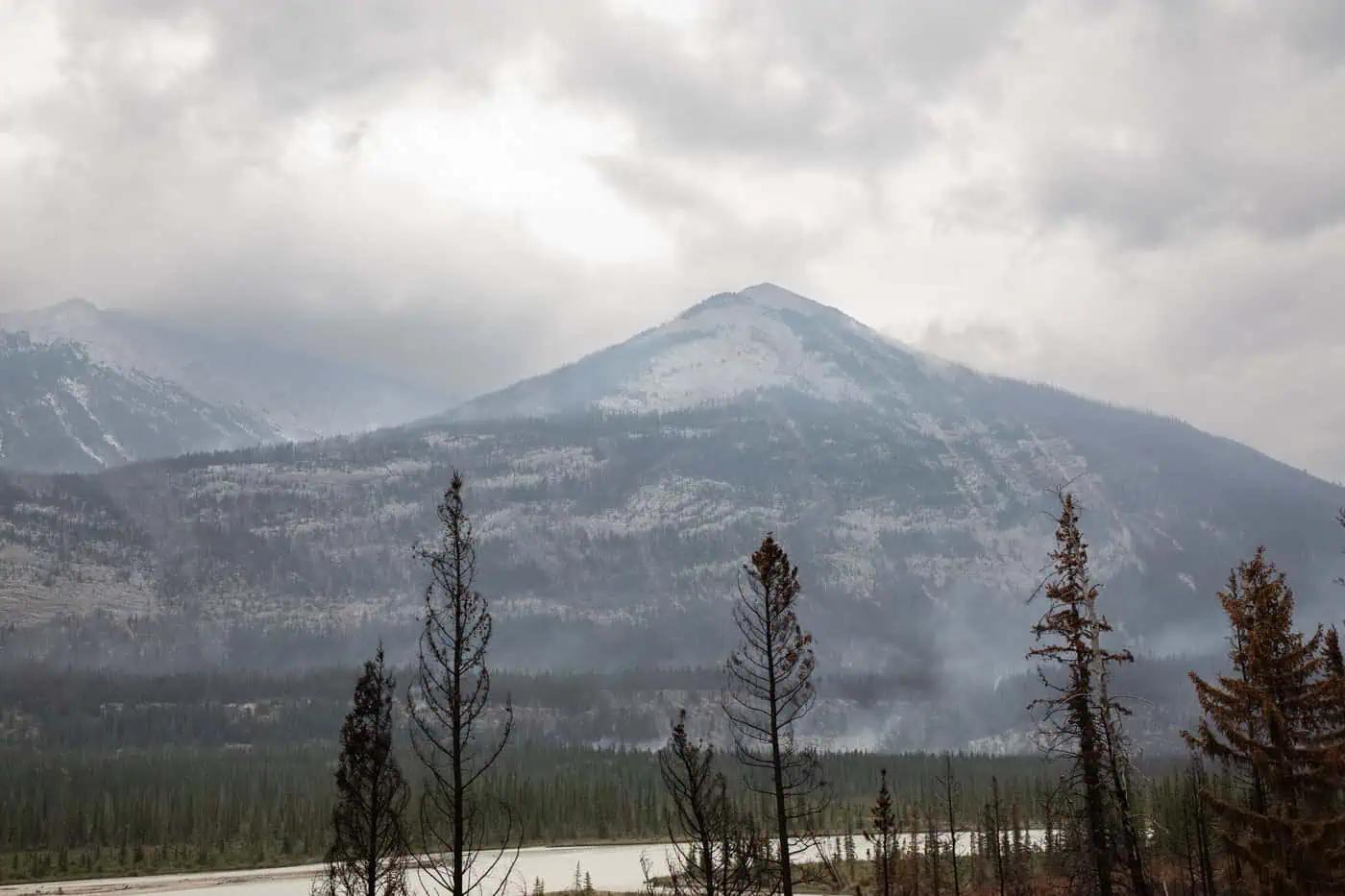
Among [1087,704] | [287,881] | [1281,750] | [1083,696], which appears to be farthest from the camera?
[287,881]

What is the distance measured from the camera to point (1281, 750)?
36.1 metres

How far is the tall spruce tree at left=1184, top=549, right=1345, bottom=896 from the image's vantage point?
3519cm

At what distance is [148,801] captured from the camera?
192 meters

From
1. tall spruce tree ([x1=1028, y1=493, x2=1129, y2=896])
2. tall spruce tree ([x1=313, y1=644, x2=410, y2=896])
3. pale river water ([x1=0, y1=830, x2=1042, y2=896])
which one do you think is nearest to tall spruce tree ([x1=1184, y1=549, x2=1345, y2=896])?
tall spruce tree ([x1=1028, y1=493, x2=1129, y2=896])

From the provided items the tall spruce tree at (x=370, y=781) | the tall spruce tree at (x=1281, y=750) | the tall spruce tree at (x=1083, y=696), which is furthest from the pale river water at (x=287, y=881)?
the tall spruce tree at (x=1281, y=750)

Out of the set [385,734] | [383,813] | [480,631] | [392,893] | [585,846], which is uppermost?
[480,631]

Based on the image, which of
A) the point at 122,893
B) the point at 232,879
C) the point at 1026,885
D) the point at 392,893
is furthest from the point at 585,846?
the point at 392,893

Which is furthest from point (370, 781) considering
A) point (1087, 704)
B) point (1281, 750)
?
point (1281, 750)

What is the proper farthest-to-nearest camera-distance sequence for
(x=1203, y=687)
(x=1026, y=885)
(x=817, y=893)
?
(x=817, y=893) → (x=1026, y=885) → (x=1203, y=687)

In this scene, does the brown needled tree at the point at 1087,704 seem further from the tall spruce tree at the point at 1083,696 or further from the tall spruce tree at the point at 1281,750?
the tall spruce tree at the point at 1281,750

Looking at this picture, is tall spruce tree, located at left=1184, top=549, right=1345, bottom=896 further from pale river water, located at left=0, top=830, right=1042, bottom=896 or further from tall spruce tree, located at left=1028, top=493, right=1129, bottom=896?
pale river water, located at left=0, top=830, right=1042, bottom=896

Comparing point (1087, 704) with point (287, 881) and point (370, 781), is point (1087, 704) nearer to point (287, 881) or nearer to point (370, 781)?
point (370, 781)

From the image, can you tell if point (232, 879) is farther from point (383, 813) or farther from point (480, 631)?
point (480, 631)

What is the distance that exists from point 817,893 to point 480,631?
292ft
